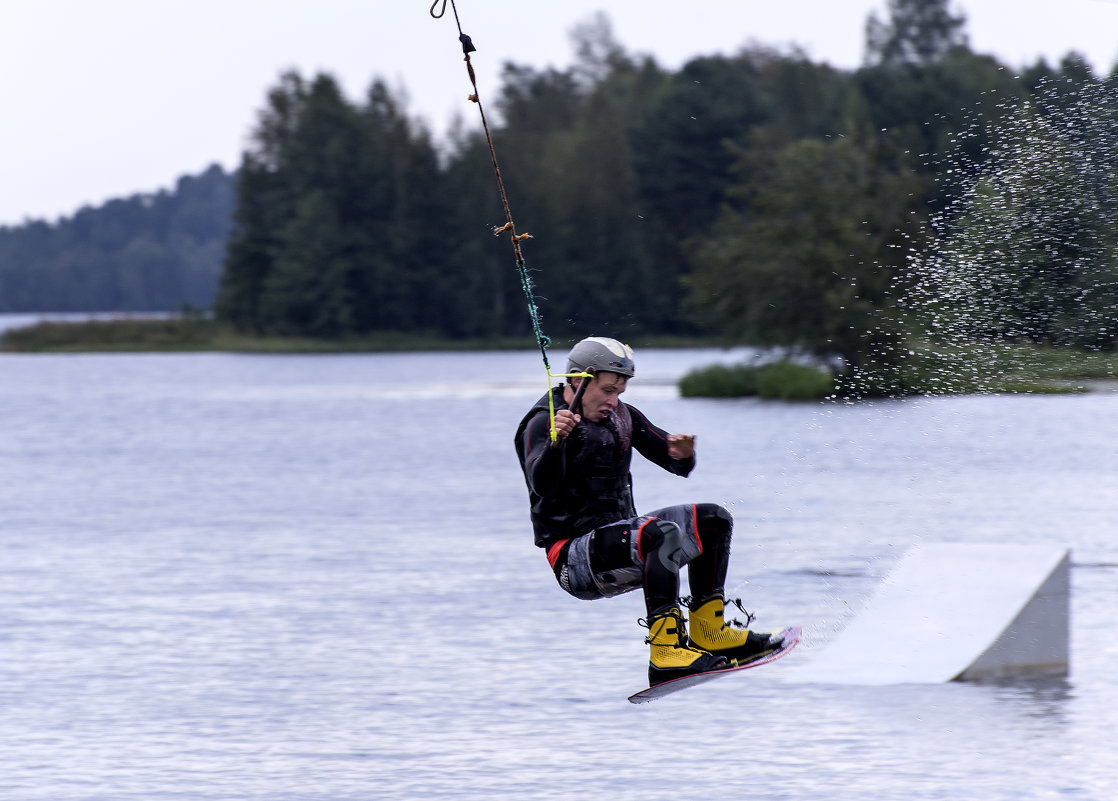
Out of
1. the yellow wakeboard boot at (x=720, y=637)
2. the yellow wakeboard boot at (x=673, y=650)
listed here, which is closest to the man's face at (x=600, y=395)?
the yellow wakeboard boot at (x=673, y=650)

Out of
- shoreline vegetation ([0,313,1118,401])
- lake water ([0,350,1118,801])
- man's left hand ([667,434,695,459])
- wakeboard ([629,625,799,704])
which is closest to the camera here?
man's left hand ([667,434,695,459])

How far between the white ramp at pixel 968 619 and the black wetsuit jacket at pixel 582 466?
4.72m

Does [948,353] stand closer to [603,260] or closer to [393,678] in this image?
[393,678]

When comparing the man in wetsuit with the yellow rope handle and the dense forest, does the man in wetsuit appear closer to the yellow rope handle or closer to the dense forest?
the yellow rope handle

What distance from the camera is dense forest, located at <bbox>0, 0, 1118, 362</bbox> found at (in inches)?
1689

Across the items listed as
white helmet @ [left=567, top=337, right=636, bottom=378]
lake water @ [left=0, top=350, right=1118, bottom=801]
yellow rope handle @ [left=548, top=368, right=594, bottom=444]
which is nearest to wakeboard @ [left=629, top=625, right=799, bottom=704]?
yellow rope handle @ [left=548, top=368, right=594, bottom=444]

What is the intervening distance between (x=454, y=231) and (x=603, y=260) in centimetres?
1746

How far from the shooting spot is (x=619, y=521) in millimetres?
6977

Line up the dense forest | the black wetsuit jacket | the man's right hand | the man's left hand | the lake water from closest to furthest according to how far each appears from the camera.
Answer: the man's right hand → the black wetsuit jacket → the man's left hand → the lake water → the dense forest

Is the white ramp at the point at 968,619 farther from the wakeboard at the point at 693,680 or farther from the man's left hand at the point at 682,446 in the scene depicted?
the man's left hand at the point at 682,446

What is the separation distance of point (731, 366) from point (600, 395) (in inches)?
1628

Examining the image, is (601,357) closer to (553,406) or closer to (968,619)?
(553,406)

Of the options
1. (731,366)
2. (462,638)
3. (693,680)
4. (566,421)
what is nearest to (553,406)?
(566,421)

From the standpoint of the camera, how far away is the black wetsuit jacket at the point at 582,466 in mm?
6688
